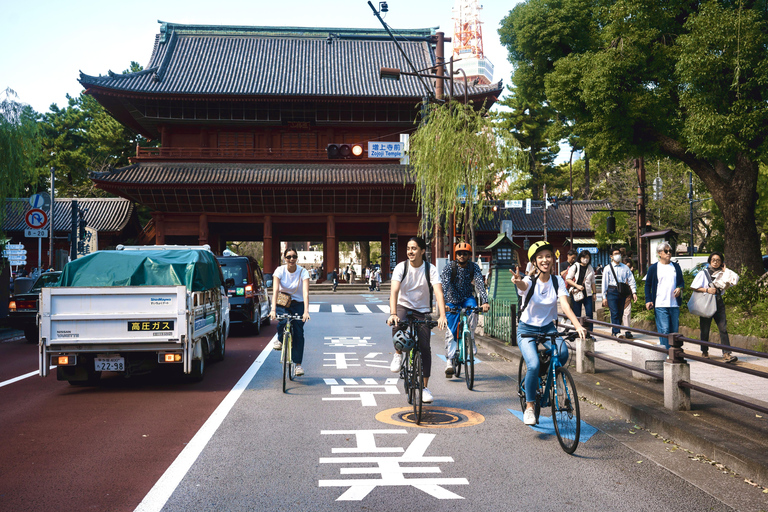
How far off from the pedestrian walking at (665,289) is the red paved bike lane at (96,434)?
6.47 meters

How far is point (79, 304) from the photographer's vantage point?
8164 mm

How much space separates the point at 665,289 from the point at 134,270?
7773 mm

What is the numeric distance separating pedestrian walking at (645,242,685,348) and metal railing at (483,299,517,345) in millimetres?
2401

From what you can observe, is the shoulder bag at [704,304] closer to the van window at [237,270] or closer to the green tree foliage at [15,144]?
the van window at [237,270]

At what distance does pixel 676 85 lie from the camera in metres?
16.1

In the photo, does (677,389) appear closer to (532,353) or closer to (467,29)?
(532,353)

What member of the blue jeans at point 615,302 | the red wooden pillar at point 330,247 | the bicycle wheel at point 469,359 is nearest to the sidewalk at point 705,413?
the bicycle wheel at point 469,359

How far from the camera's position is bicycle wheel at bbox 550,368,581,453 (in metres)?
5.34

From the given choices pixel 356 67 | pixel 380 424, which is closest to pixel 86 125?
pixel 356 67

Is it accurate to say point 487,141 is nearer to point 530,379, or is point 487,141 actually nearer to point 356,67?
point 530,379

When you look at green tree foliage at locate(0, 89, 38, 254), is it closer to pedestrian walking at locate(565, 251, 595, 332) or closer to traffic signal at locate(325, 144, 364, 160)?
traffic signal at locate(325, 144, 364, 160)

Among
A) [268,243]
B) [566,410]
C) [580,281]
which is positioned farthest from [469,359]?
[268,243]

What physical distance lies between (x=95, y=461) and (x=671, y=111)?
15461 mm

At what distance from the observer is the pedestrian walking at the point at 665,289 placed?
981 centimetres
